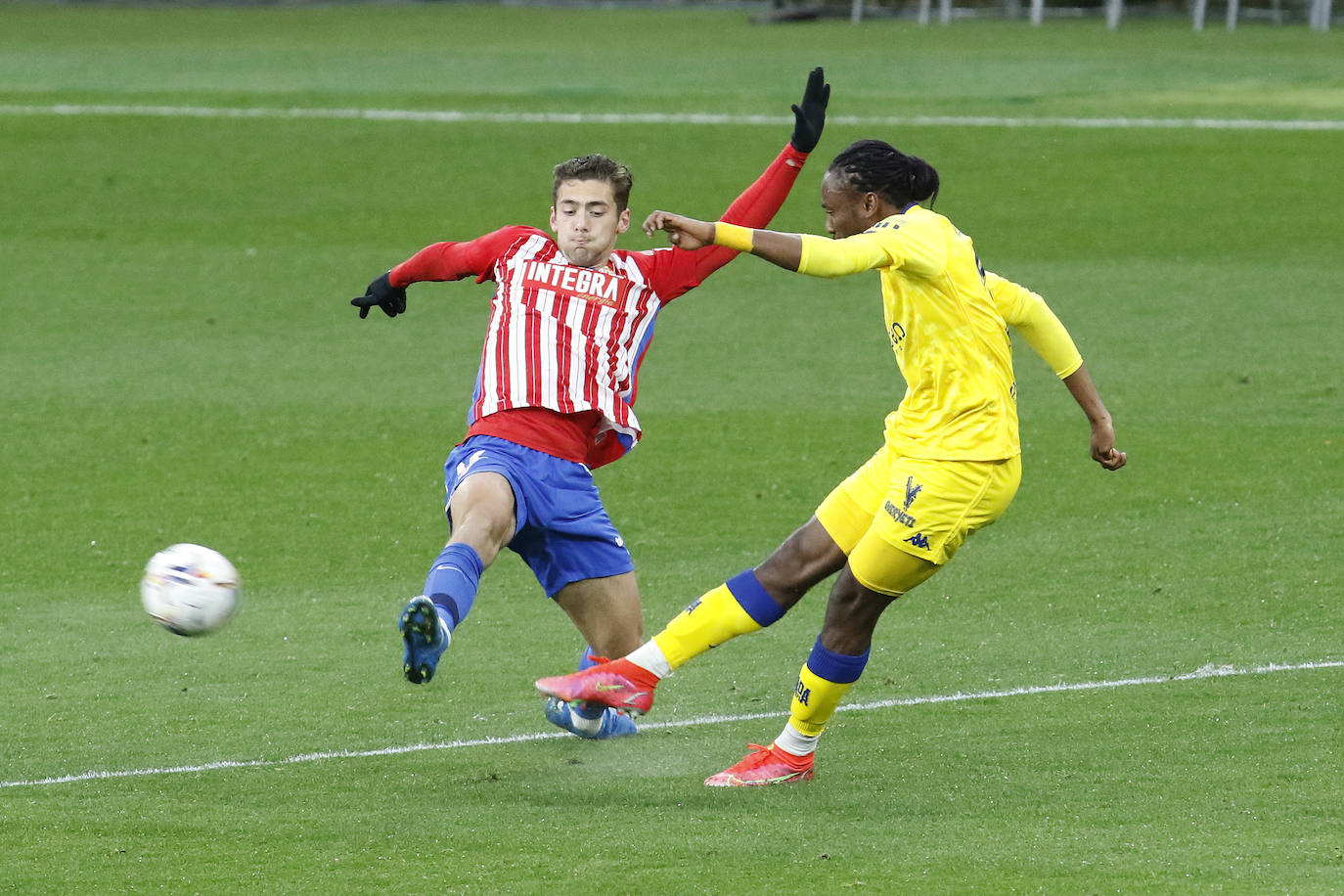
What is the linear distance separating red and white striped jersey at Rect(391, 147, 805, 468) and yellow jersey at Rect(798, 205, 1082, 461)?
3.30ft

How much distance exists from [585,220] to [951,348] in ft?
5.03

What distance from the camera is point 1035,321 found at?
630 cm

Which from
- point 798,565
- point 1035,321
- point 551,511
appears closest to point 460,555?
point 551,511

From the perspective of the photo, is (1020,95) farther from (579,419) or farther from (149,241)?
(579,419)

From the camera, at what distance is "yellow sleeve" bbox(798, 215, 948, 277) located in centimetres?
545

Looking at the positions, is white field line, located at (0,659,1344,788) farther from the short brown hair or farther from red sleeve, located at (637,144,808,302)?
the short brown hair

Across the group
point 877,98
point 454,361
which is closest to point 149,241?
point 454,361

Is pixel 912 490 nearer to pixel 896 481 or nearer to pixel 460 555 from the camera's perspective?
pixel 896 481

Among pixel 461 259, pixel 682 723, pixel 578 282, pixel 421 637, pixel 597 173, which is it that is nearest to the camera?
pixel 421 637

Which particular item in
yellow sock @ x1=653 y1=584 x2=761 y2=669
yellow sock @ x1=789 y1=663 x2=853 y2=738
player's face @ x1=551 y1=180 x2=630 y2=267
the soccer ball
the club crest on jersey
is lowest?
yellow sock @ x1=789 y1=663 x2=853 y2=738

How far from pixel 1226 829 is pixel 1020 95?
20.2m

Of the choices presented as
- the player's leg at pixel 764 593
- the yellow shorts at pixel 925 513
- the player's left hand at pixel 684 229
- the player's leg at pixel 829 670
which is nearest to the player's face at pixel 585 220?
the player's left hand at pixel 684 229

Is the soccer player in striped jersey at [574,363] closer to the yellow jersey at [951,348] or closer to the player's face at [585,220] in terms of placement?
the player's face at [585,220]

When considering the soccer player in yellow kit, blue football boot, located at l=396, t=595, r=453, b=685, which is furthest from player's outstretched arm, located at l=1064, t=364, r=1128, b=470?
blue football boot, located at l=396, t=595, r=453, b=685
